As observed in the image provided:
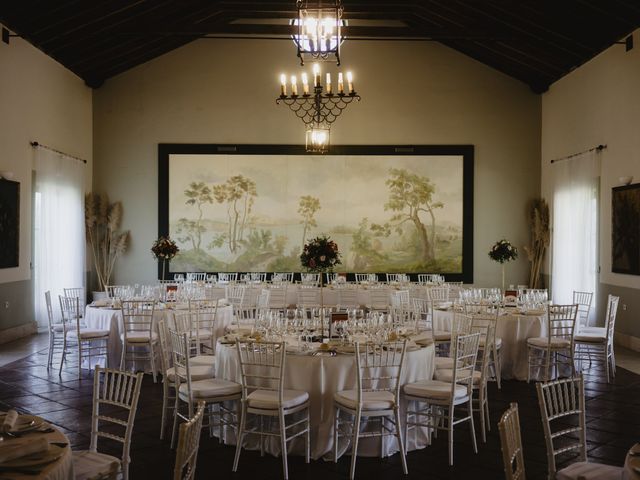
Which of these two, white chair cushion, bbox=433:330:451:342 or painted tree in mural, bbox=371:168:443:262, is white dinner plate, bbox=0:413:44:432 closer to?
white chair cushion, bbox=433:330:451:342

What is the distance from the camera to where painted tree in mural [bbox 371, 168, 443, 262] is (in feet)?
48.1

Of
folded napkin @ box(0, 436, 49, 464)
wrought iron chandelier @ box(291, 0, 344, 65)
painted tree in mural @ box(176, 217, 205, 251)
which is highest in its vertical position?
wrought iron chandelier @ box(291, 0, 344, 65)

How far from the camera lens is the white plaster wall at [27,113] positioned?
35.2 ft

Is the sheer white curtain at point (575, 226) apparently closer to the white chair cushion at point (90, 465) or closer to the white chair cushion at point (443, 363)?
the white chair cushion at point (443, 363)

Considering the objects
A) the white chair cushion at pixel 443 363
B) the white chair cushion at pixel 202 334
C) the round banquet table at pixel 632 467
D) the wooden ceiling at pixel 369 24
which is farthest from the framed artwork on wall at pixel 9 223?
the round banquet table at pixel 632 467

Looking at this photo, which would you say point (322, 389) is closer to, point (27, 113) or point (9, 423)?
point (9, 423)

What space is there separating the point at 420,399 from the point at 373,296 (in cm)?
674

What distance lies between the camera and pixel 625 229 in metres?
10.7

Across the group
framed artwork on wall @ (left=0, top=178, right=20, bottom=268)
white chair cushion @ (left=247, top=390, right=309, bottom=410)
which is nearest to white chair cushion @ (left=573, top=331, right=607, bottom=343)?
white chair cushion @ (left=247, top=390, right=309, bottom=410)

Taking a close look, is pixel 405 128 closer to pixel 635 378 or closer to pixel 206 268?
pixel 206 268

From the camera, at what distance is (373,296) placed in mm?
12125

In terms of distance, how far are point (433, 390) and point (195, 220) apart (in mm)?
10117

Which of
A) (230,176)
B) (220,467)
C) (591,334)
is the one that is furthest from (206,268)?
(220,467)

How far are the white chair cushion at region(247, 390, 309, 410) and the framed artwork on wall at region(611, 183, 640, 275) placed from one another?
726 cm
